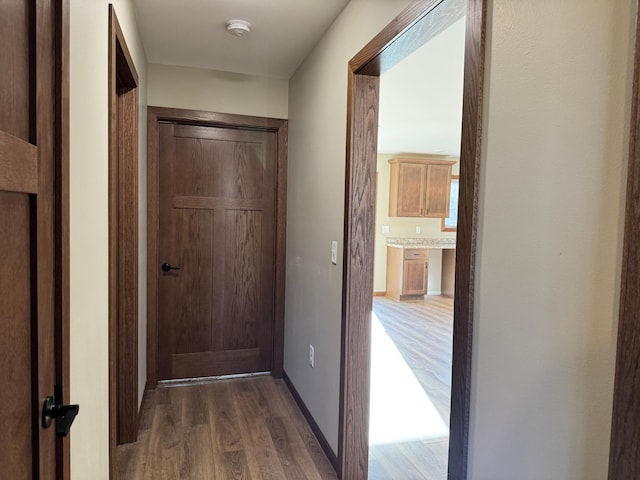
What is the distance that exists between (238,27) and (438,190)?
515 cm

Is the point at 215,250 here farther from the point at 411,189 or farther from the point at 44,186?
the point at 411,189

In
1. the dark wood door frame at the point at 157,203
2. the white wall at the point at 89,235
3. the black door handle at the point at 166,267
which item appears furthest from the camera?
the black door handle at the point at 166,267

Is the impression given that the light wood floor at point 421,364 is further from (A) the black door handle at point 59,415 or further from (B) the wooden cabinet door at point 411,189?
(A) the black door handle at point 59,415

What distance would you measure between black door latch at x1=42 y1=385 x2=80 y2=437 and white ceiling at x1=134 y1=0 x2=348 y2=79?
199 cm

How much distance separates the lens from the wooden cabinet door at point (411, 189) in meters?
6.68

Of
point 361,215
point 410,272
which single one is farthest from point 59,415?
point 410,272

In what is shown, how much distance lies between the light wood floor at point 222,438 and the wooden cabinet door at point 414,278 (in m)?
3.78

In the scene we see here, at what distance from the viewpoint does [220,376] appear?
132 inches

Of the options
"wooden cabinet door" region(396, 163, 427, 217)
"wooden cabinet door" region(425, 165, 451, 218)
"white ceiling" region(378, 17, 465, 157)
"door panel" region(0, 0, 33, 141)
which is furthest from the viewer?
"wooden cabinet door" region(425, 165, 451, 218)

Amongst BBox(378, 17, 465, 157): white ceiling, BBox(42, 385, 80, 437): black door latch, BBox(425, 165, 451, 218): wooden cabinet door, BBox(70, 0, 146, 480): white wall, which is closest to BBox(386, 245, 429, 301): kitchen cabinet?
BBox(425, 165, 451, 218): wooden cabinet door

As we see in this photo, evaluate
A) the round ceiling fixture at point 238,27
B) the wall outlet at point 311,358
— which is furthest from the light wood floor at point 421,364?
the round ceiling fixture at point 238,27

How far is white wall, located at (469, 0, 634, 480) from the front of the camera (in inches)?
31.6

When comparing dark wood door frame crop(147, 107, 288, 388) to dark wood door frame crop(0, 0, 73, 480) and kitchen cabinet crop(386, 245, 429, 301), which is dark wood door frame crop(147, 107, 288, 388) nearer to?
dark wood door frame crop(0, 0, 73, 480)

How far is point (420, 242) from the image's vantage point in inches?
268
